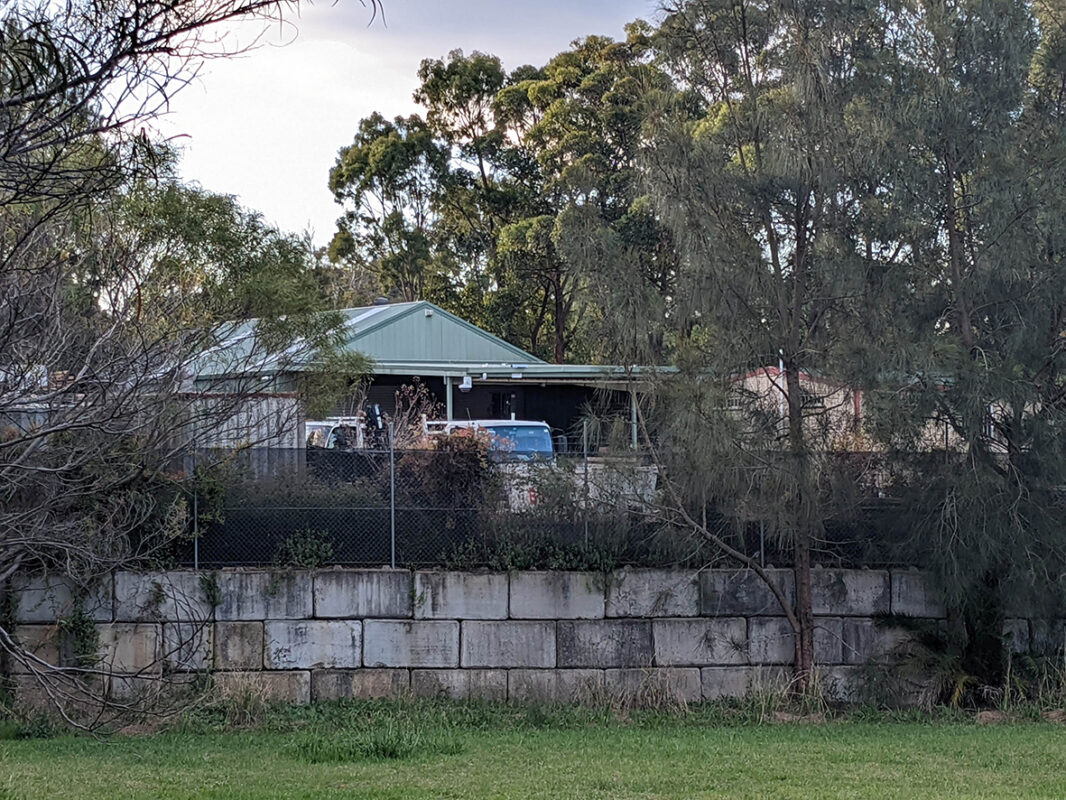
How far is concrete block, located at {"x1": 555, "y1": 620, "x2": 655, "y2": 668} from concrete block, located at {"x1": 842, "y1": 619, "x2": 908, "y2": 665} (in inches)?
87.3

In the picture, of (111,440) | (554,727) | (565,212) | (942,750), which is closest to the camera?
(111,440)

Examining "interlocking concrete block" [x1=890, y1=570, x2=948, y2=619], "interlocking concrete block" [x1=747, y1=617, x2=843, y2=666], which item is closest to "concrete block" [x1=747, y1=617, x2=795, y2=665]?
"interlocking concrete block" [x1=747, y1=617, x2=843, y2=666]

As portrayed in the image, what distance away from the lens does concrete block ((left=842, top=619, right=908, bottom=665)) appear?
1279cm

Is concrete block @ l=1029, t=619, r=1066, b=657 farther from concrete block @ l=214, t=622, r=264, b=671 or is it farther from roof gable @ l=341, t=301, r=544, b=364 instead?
roof gable @ l=341, t=301, r=544, b=364

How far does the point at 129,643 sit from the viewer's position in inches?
486

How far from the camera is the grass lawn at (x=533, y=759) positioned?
26.6 feet

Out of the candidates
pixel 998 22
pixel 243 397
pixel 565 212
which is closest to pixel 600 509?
pixel 565 212

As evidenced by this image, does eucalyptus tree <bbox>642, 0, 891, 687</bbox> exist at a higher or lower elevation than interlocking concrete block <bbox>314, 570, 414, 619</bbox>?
higher

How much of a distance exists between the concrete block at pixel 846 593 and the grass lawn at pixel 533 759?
1435 mm

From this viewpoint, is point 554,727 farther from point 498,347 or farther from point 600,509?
point 498,347

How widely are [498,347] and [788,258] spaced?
1995 cm

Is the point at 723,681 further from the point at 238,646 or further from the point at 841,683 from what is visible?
the point at 238,646

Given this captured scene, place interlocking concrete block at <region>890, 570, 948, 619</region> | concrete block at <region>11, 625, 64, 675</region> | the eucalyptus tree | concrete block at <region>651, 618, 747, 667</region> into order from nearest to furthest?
1. the eucalyptus tree
2. concrete block at <region>11, 625, 64, 675</region>
3. concrete block at <region>651, 618, 747, 667</region>
4. interlocking concrete block at <region>890, 570, 948, 619</region>

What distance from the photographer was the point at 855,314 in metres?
11.9
